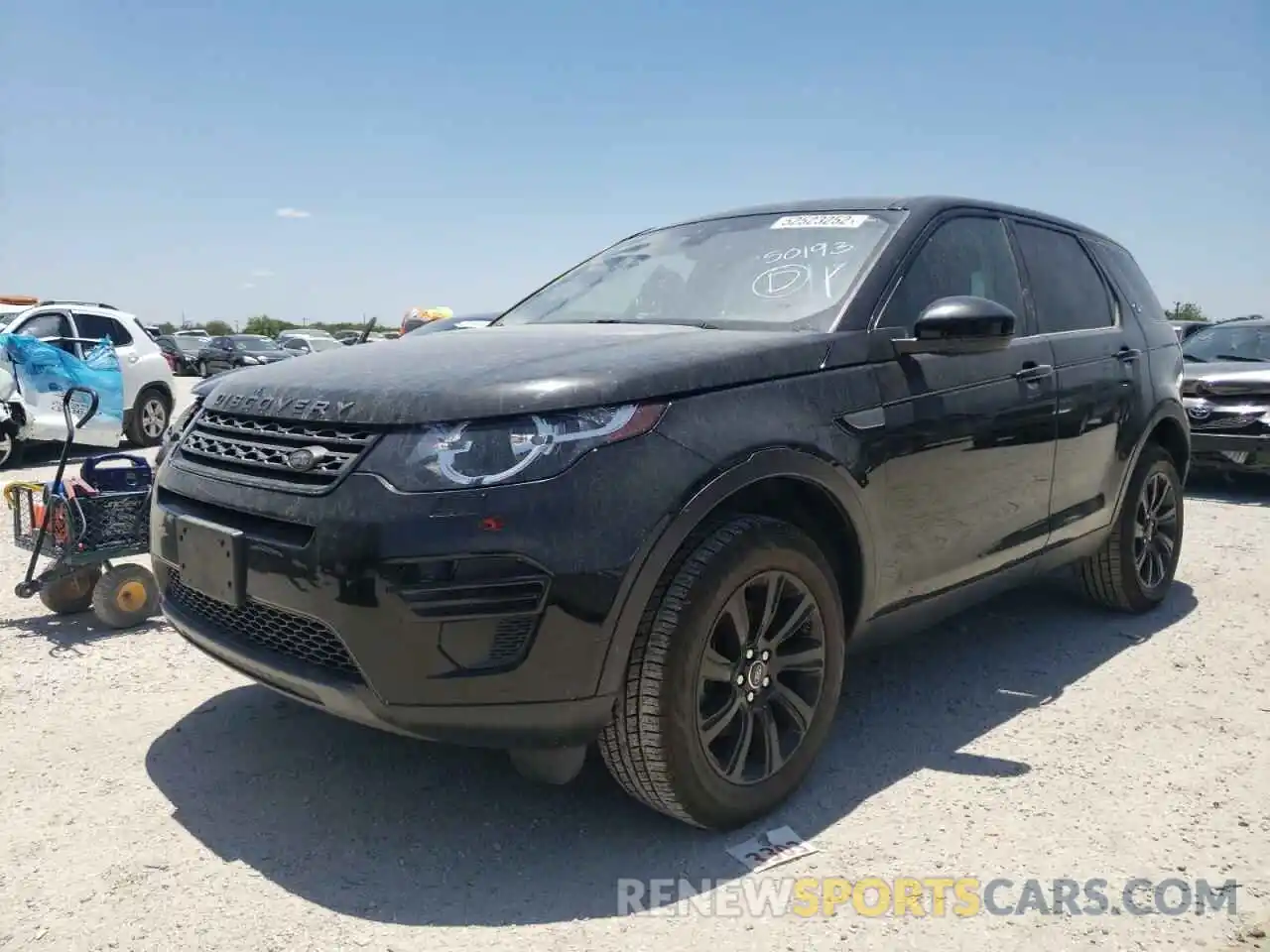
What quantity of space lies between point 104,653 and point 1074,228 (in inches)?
181

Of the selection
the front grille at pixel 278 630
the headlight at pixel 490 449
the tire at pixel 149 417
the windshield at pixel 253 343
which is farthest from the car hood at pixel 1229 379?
the windshield at pixel 253 343

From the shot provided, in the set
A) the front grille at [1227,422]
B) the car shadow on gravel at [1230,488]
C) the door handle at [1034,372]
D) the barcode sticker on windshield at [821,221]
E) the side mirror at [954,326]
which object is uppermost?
the barcode sticker on windshield at [821,221]

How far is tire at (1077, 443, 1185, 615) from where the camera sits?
4605 mm

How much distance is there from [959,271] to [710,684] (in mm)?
1898

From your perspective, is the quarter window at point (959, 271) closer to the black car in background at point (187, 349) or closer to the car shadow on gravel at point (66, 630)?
the car shadow on gravel at point (66, 630)

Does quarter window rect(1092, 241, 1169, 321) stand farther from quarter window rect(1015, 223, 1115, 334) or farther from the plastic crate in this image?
Answer: the plastic crate

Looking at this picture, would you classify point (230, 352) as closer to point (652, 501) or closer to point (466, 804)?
point (466, 804)

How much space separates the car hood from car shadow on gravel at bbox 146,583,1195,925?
576 centimetres

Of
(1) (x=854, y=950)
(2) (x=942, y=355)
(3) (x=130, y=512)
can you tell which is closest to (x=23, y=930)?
(1) (x=854, y=950)

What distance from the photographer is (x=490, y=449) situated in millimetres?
2340

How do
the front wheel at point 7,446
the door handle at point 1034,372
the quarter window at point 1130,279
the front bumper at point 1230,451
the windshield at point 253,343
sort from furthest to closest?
1. the windshield at point 253,343
2. the front wheel at point 7,446
3. the front bumper at point 1230,451
4. the quarter window at point 1130,279
5. the door handle at point 1034,372

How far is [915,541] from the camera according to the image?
320cm

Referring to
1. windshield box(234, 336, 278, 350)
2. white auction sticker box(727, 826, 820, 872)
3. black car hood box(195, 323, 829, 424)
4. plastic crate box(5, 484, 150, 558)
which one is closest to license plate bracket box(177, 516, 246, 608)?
black car hood box(195, 323, 829, 424)

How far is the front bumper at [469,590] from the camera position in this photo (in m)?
2.27
